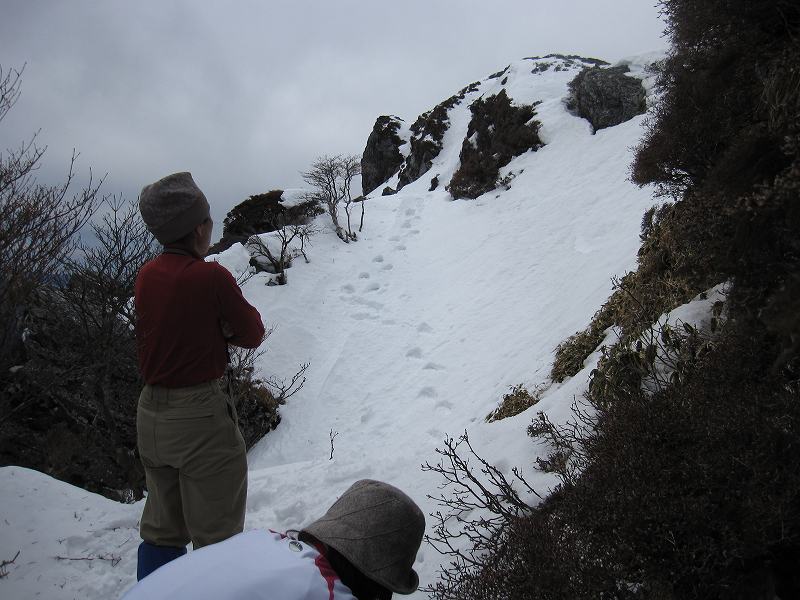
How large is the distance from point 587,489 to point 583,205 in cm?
1063

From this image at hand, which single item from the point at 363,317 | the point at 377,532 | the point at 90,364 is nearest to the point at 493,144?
the point at 363,317

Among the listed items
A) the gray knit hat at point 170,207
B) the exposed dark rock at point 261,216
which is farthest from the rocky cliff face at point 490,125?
the gray knit hat at point 170,207

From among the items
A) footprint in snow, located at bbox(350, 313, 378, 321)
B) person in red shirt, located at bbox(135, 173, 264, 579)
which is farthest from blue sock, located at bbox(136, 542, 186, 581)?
footprint in snow, located at bbox(350, 313, 378, 321)

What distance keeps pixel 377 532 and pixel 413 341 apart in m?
8.56

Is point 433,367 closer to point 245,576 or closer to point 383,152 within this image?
point 245,576

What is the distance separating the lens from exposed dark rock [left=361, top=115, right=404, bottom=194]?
31.9 m

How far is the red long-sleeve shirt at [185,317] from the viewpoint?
2029 mm

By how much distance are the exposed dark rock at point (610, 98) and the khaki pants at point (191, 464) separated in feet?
52.7

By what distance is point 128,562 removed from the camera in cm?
340

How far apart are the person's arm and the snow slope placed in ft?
6.59

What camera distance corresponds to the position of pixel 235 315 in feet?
6.90

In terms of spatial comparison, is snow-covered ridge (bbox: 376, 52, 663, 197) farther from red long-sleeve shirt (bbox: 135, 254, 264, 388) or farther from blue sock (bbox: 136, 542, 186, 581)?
blue sock (bbox: 136, 542, 186, 581)

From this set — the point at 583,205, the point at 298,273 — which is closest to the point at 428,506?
the point at 583,205

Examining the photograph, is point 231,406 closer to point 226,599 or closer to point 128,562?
point 226,599
